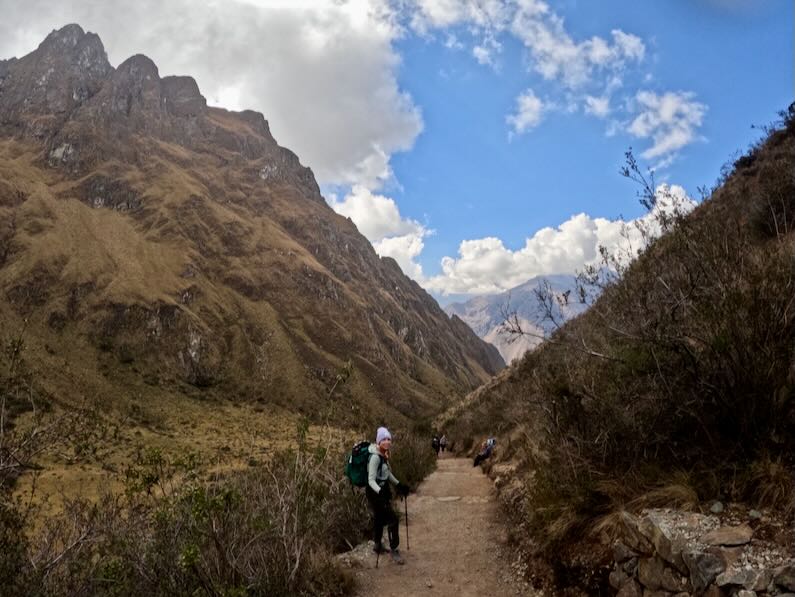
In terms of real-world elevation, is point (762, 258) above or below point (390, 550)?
above

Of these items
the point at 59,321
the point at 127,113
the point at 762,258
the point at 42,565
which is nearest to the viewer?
the point at 42,565

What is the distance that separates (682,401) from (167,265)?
106821 mm

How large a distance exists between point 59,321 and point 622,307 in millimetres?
89473

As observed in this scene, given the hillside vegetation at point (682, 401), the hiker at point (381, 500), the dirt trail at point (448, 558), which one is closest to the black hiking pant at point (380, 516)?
the hiker at point (381, 500)

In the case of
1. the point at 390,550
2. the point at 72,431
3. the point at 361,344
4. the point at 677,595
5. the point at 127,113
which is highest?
the point at 127,113

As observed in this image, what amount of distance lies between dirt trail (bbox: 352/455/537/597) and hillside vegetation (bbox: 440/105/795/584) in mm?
726

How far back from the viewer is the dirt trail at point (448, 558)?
627 cm

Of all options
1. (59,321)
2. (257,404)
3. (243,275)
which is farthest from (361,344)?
(59,321)

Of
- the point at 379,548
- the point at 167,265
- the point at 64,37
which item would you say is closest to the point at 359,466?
the point at 379,548

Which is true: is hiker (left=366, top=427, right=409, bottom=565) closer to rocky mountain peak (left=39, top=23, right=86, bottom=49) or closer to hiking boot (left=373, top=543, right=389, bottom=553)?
hiking boot (left=373, top=543, right=389, bottom=553)

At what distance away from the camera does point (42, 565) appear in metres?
5.05

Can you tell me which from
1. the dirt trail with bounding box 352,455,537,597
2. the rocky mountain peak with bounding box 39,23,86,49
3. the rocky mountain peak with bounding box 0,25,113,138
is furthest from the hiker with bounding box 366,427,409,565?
the rocky mountain peak with bounding box 39,23,86,49

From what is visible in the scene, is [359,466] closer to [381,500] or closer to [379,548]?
[381,500]

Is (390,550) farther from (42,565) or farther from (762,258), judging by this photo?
(762,258)
